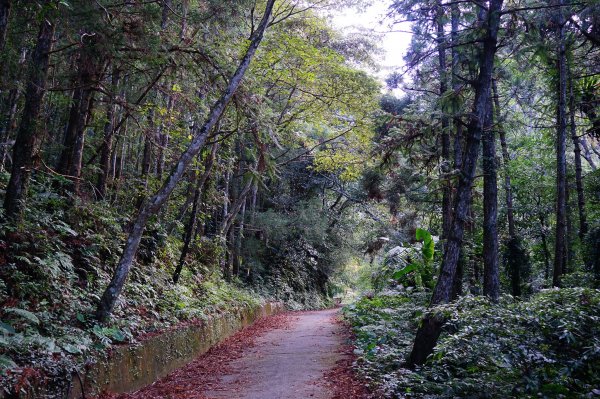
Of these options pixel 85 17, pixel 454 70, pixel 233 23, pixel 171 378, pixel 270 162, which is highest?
pixel 233 23

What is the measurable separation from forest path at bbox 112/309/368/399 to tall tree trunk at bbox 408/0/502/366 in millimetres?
1289

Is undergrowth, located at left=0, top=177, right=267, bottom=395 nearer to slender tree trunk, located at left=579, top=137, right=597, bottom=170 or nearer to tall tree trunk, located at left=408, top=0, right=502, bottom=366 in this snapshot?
tall tree trunk, located at left=408, top=0, right=502, bottom=366

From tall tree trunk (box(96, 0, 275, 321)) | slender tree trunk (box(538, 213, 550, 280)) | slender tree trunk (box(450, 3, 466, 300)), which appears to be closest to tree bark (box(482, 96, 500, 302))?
slender tree trunk (box(450, 3, 466, 300))

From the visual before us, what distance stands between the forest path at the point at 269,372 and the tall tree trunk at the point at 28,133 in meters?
3.56

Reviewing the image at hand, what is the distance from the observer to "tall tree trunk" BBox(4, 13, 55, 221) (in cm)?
718

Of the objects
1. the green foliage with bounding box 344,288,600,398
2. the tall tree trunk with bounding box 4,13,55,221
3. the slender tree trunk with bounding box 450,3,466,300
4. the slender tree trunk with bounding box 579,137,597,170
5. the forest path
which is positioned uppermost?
the slender tree trunk with bounding box 579,137,597,170

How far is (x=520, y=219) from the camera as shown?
18156 millimetres

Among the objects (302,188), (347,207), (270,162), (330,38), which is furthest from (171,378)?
(347,207)

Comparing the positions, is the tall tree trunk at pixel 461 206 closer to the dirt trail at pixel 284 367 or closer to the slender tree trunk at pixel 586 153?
the dirt trail at pixel 284 367

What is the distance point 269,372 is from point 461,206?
4.54 metres

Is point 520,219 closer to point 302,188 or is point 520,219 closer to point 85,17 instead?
point 302,188

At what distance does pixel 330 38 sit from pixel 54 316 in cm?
1574

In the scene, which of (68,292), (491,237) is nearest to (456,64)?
(491,237)

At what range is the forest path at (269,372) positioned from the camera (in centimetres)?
678
